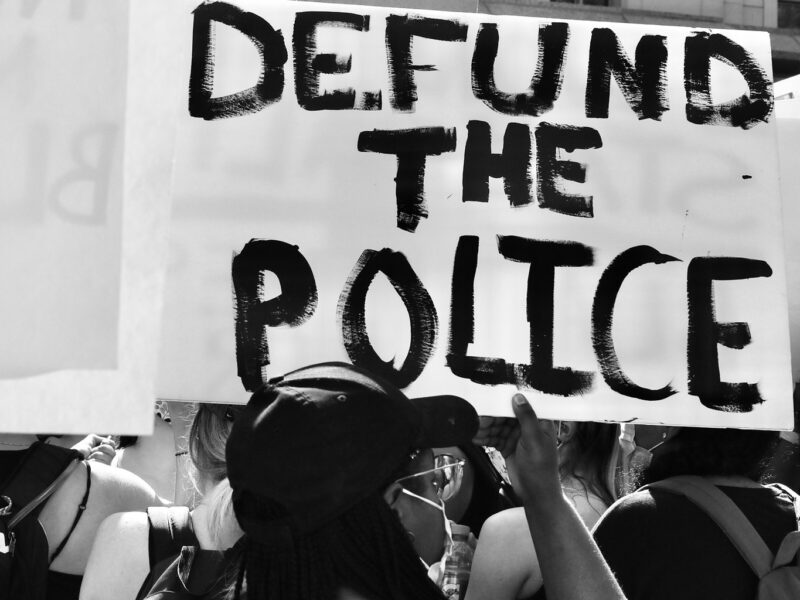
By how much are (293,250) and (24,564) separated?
0.94 m

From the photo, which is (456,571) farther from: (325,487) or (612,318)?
(325,487)

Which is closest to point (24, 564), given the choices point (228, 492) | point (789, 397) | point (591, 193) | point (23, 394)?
point (228, 492)

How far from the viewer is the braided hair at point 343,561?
1.24 metres

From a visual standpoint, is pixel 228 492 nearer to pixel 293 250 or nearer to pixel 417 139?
pixel 293 250

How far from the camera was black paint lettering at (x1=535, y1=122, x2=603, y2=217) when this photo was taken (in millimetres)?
1892

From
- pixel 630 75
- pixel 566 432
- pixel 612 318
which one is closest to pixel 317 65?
pixel 630 75

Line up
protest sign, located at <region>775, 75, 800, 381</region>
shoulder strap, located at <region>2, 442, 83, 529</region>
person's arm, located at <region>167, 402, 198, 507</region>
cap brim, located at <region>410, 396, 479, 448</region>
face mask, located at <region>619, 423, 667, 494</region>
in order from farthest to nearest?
person's arm, located at <region>167, 402, 198, 507</region> → face mask, located at <region>619, 423, 667, 494</region> → protest sign, located at <region>775, 75, 800, 381</region> → shoulder strap, located at <region>2, 442, 83, 529</region> → cap brim, located at <region>410, 396, 479, 448</region>

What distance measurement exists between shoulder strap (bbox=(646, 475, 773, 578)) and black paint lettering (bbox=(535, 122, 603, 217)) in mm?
554

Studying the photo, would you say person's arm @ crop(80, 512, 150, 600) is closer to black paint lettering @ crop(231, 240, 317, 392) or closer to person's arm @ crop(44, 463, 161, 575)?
person's arm @ crop(44, 463, 161, 575)

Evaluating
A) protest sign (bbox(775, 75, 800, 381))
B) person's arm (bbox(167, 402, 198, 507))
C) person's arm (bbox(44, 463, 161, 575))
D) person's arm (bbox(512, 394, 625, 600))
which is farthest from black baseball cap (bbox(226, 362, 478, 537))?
person's arm (bbox(167, 402, 198, 507))

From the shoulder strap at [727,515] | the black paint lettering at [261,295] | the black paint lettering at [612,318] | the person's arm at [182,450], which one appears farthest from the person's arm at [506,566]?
the person's arm at [182,450]

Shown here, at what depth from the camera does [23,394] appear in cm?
151

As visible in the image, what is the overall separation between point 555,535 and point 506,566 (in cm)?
55

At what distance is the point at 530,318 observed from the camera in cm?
184
